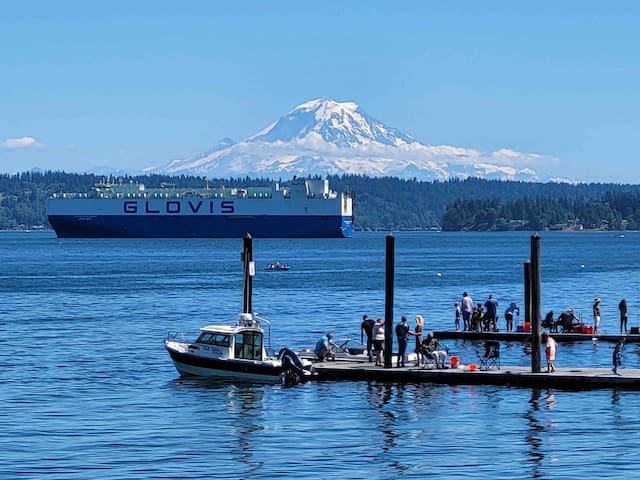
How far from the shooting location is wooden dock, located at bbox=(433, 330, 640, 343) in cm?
5106

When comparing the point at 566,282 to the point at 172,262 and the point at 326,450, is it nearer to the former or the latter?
the point at 172,262

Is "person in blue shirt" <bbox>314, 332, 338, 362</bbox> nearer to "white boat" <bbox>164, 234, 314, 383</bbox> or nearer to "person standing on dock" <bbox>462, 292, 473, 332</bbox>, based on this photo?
"white boat" <bbox>164, 234, 314, 383</bbox>

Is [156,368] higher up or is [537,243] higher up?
[537,243]

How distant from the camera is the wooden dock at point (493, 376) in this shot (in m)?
36.1

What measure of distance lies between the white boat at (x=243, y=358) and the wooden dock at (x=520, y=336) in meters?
13.4

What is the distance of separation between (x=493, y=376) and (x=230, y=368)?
7365 mm

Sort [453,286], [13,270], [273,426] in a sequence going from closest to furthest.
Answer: [273,426] < [453,286] < [13,270]

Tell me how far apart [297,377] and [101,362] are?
31.7ft

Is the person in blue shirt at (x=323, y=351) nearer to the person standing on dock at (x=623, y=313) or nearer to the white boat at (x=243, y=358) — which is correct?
the white boat at (x=243, y=358)

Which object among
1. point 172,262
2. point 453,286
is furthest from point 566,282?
point 172,262

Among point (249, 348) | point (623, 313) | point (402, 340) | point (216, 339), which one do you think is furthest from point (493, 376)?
point (623, 313)

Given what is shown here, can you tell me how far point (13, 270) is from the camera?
11888 centimetres

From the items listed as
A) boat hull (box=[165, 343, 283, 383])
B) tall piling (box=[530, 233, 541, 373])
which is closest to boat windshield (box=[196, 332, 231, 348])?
boat hull (box=[165, 343, 283, 383])

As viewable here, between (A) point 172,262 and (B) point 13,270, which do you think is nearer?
(B) point 13,270
